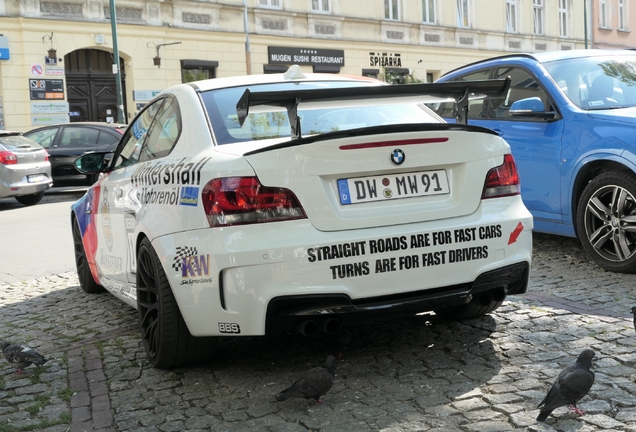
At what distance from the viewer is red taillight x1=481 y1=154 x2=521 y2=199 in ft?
13.7

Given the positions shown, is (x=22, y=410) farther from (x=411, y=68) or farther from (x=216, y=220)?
(x=411, y=68)

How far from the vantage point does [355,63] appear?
112ft

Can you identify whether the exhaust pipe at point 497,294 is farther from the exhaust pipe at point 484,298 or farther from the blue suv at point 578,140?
the blue suv at point 578,140

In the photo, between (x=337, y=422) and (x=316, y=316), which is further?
(x=316, y=316)

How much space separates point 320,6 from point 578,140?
90.8ft

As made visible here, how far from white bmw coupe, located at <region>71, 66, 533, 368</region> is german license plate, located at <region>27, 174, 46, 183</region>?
12261 mm

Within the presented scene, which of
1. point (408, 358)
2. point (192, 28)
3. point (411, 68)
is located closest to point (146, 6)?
point (192, 28)

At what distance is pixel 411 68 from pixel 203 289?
33.8 m

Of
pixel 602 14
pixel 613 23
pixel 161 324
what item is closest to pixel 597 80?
pixel 161 324

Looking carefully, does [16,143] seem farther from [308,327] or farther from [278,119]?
[308,327]

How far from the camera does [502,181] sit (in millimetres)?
4246

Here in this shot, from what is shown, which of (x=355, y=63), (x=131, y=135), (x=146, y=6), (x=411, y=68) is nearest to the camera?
(x=131, y=135)

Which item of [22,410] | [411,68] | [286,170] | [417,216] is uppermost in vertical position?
[411,68]

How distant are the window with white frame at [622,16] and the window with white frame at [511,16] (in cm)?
1107
